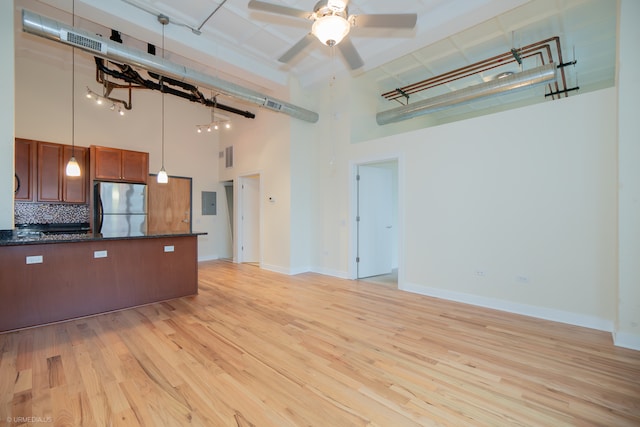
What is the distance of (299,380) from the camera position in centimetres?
210

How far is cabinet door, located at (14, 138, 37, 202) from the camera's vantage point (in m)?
4.84

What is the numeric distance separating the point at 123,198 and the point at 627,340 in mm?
7693

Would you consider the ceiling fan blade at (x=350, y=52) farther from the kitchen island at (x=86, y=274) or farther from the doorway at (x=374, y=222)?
the kitchen island at (x=86, y=274)

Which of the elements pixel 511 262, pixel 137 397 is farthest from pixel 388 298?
pixel 137 397

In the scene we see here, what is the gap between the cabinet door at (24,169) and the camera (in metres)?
4.84

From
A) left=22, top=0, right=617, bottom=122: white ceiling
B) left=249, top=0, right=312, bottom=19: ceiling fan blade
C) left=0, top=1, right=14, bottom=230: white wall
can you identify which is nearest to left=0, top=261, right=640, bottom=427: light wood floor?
left=0, top=1, right=14, bottom=230: white wall

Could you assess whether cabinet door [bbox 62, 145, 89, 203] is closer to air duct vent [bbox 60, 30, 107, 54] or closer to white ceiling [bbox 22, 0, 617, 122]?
white ceiling [bbox 22, 0, 617, 122]

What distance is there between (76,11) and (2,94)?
1327 mm

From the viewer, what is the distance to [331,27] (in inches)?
83.4

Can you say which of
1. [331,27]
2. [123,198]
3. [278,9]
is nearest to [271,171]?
[123,198]

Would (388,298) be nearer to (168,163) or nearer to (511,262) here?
(511,262)

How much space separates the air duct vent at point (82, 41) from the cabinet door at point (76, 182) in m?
3.13

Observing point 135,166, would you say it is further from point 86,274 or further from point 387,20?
point 387,20

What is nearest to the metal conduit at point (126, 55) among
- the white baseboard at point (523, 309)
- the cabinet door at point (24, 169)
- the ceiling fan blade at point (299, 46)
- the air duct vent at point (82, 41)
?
the air duct vent at point (82, 41)
